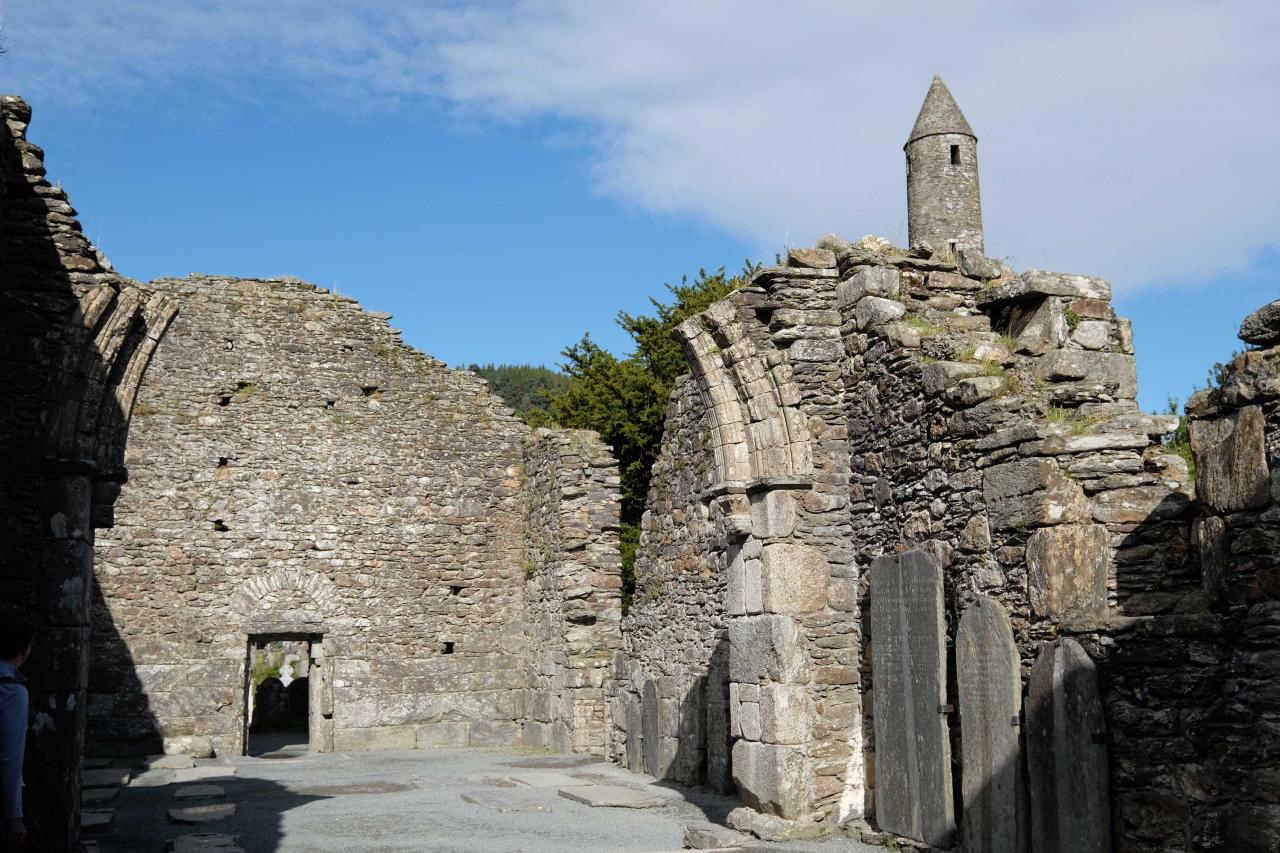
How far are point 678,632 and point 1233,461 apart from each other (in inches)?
349

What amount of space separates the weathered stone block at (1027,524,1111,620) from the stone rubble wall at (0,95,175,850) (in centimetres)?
588

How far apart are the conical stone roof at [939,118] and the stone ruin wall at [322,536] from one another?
26.1m

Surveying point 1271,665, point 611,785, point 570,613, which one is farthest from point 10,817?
point 570,613

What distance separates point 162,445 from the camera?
689 inches

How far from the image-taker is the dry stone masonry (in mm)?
6039

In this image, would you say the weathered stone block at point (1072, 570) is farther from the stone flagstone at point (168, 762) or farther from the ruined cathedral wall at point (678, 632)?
the stone flagstone at point (168, 762)

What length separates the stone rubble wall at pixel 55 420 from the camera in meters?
7.68

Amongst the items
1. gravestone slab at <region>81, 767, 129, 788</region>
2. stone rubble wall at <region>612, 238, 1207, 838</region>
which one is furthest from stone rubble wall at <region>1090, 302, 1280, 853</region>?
gravestone slab at <region>81, 767, 129, 788</region>

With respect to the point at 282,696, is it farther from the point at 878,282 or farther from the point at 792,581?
the point at 878,282

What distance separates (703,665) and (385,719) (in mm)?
6558

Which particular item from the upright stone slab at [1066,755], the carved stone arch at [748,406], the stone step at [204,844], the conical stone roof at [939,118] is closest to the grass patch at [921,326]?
the carved stone arch at [748,406]

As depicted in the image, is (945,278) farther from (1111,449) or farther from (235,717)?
(235,717)

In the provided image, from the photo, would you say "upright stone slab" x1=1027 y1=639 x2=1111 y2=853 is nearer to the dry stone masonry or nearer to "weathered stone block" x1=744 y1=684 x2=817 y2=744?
the dry stone masonry

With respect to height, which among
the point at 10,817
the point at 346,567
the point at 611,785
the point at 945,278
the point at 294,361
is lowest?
the point at 611,785
